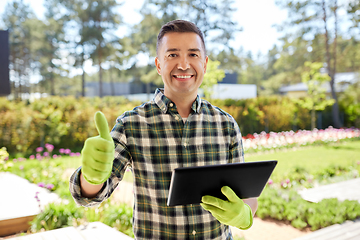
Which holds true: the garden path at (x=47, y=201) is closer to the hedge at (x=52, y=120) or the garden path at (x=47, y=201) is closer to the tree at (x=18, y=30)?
the hedge at (x=52, y=120)

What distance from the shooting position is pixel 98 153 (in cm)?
76

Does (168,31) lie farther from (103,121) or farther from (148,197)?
(148,197)

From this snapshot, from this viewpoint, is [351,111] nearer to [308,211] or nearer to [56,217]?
[308,211]

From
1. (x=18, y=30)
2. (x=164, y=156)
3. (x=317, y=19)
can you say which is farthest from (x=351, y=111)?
(x=18, y=30)

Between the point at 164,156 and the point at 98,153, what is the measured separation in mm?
356

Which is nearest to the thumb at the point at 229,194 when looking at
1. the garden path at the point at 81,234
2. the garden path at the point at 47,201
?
the garden path at the point at 81,234

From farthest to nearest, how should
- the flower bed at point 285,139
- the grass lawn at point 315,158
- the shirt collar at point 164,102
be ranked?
1. the flower bed at point 285,139
2. the grass lawn at point 315,158
3. the shirt collar at point 164,102

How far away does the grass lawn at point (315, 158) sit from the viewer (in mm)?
5074

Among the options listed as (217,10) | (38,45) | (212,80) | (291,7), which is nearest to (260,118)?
(212,80)

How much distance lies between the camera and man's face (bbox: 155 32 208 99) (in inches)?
43.3

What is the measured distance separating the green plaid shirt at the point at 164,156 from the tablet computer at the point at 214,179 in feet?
0.57

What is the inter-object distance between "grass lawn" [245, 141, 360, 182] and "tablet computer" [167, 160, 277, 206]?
147 inches

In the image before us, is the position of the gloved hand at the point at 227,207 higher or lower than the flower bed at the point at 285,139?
higher

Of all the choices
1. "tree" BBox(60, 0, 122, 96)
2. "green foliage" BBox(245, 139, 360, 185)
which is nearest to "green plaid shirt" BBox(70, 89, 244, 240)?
"green foliage" BBox(245, 139, 360, 185)
